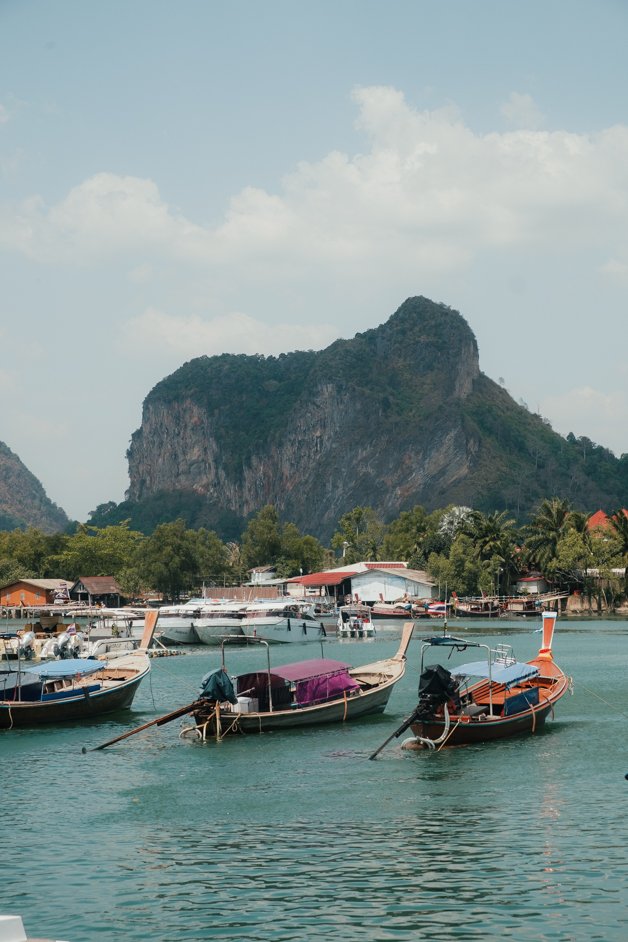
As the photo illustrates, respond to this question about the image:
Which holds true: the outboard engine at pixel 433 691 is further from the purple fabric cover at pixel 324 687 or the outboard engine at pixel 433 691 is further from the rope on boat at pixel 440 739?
the purple fabric cover at pixel 324 687

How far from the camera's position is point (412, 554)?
177 meters

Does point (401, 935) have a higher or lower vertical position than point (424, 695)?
lower

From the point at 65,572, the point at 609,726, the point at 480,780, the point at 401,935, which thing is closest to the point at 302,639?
the point at 609,726

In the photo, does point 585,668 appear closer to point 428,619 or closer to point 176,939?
point 176,939

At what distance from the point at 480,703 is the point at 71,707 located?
54.3 ft

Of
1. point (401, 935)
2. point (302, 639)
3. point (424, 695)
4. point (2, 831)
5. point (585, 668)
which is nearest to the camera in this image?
point (401, 935)

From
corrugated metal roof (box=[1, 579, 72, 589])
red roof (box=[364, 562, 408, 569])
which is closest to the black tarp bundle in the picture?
red roof (box=[364, 562, 408, 569])

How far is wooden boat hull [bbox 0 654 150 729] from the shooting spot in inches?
1613

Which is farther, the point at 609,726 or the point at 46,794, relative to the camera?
the point at 609,726

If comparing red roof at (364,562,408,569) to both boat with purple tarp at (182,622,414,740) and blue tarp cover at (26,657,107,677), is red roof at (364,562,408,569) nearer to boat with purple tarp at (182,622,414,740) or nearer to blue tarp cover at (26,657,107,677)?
boat with purple tarp at (182,622,414,740)

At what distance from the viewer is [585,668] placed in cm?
6316

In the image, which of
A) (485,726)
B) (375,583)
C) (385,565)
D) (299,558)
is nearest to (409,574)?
(375,583)

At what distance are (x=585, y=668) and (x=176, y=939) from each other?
49135 millimetres

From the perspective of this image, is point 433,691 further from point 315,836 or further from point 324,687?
point 315,836
